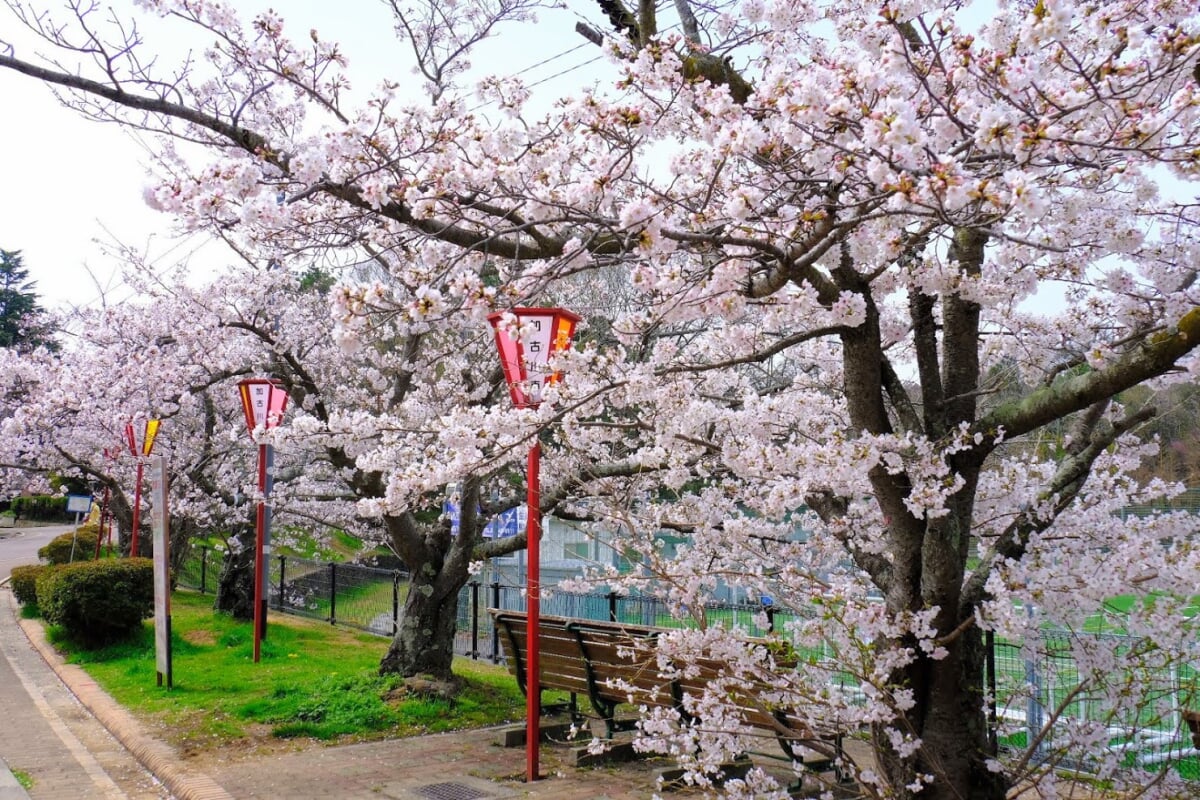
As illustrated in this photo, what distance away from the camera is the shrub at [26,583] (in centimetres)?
1628

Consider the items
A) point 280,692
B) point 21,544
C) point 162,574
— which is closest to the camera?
point 280,692

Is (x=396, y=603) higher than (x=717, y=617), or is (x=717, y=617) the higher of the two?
(x=717, y=617)

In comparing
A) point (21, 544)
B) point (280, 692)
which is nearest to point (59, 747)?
point (280, 692)

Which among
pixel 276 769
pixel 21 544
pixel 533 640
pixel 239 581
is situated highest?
pixel 533 640

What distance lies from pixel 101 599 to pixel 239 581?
385 cm

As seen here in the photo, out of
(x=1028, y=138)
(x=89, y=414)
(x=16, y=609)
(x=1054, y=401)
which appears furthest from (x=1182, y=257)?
(x=16, y=609)

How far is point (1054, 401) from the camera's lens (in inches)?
144

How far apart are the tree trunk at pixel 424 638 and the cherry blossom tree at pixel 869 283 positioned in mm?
4136

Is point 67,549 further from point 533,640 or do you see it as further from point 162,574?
point 533,640

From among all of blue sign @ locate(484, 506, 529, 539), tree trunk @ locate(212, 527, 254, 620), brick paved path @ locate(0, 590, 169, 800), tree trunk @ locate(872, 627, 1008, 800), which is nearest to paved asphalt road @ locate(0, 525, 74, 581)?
tree trunk @ locate(212, 527, 254, 620)

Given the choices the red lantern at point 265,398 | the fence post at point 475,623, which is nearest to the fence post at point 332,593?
the fence post at point 475,623

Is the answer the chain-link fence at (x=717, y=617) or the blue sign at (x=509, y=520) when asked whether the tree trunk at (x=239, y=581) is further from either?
the blue sign at (x=509, y=520)

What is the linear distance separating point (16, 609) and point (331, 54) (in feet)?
53.8

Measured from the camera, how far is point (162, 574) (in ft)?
31.2
